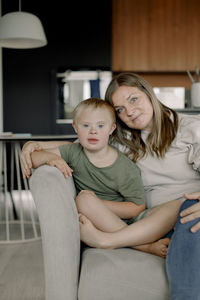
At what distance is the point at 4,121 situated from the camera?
4.73 metres

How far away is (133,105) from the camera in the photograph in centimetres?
161

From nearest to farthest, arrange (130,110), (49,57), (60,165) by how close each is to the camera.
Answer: (60,165) → (130,110) → (49,57)

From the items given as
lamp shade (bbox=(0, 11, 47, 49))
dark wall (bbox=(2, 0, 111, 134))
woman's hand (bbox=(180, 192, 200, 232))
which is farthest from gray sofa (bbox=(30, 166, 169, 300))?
dark wall (bbox=(2, 0, 111, 134))

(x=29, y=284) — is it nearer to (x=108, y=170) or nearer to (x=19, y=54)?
(x=108, y=170)

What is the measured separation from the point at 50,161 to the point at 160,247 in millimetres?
509

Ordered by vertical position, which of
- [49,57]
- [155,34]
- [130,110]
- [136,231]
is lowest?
[136,231]

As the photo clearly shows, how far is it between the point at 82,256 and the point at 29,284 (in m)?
0.80

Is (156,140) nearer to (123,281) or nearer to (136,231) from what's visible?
(136,231)

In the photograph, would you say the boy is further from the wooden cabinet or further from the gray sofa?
the wooden cabinet

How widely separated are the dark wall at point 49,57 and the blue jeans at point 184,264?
3.77m

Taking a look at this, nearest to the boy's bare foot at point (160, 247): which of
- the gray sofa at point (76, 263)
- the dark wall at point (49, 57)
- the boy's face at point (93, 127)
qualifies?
the gray sofa at point (76, 263)

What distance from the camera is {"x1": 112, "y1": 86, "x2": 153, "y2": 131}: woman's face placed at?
1.61m

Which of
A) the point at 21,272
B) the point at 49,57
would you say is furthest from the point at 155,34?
the point at 21,272

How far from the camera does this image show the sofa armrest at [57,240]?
1182 mm
